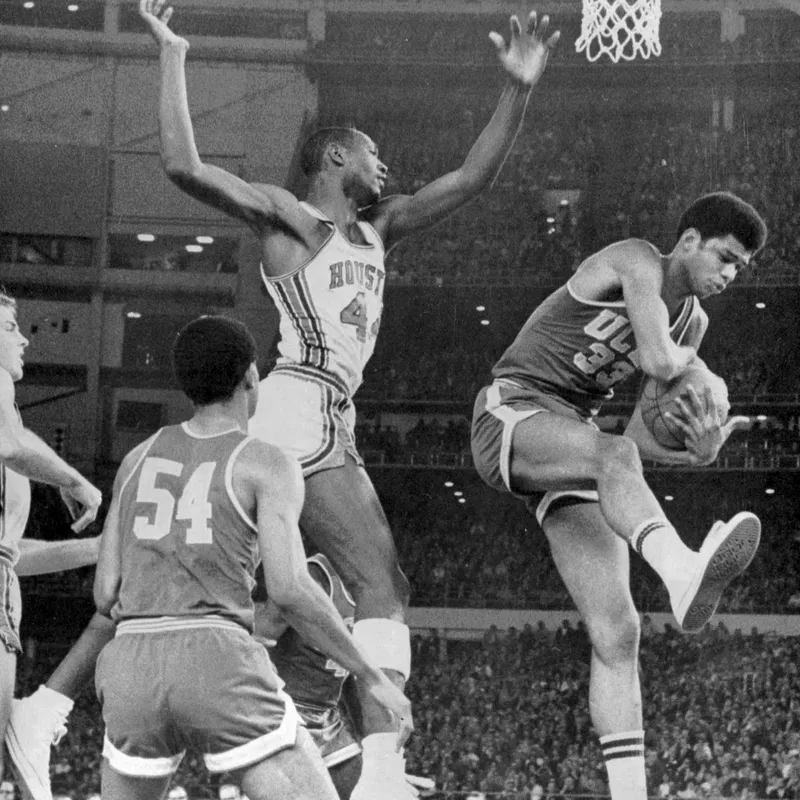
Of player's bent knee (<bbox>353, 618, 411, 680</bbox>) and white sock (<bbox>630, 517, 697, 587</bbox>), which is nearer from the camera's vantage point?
white sock (<bbox>630, 517, 697, 587</bbox>)

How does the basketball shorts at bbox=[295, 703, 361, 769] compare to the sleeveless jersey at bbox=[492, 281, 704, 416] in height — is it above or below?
below

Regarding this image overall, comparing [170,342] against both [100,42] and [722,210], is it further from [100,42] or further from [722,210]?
[722,210]

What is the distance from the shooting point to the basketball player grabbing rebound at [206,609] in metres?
3.68

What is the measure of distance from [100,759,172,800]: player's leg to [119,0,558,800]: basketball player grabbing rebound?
→ 3.65 ft

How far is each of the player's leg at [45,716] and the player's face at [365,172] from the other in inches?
77.6

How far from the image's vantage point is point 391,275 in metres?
25.7

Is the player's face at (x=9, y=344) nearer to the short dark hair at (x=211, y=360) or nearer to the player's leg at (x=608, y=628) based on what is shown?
the short dark hair at (x=211, y=360)

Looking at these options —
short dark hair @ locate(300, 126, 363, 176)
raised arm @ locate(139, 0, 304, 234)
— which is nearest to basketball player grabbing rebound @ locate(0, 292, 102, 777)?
raised arm @ locate(139, 0, 304, 234)

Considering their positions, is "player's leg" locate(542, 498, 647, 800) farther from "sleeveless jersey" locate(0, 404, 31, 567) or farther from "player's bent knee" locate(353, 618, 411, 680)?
"sleeveless jersey" locate(0, 404, 31, 567)

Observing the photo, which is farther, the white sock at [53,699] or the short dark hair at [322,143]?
the white sock at [53,699]

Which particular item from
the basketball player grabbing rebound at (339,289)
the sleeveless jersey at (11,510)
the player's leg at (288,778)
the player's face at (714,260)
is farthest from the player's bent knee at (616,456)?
the sleeveless jersey at (11,510)

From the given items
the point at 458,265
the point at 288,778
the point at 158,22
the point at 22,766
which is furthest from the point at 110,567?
the point at 458,265

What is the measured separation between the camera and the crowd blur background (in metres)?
23.9

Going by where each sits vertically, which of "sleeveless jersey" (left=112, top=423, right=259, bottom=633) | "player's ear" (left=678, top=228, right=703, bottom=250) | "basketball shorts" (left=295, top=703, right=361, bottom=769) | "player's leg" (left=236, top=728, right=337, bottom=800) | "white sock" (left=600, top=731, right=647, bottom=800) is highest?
"player's ear" (left=678, top=228, right=703, bottom=250)
